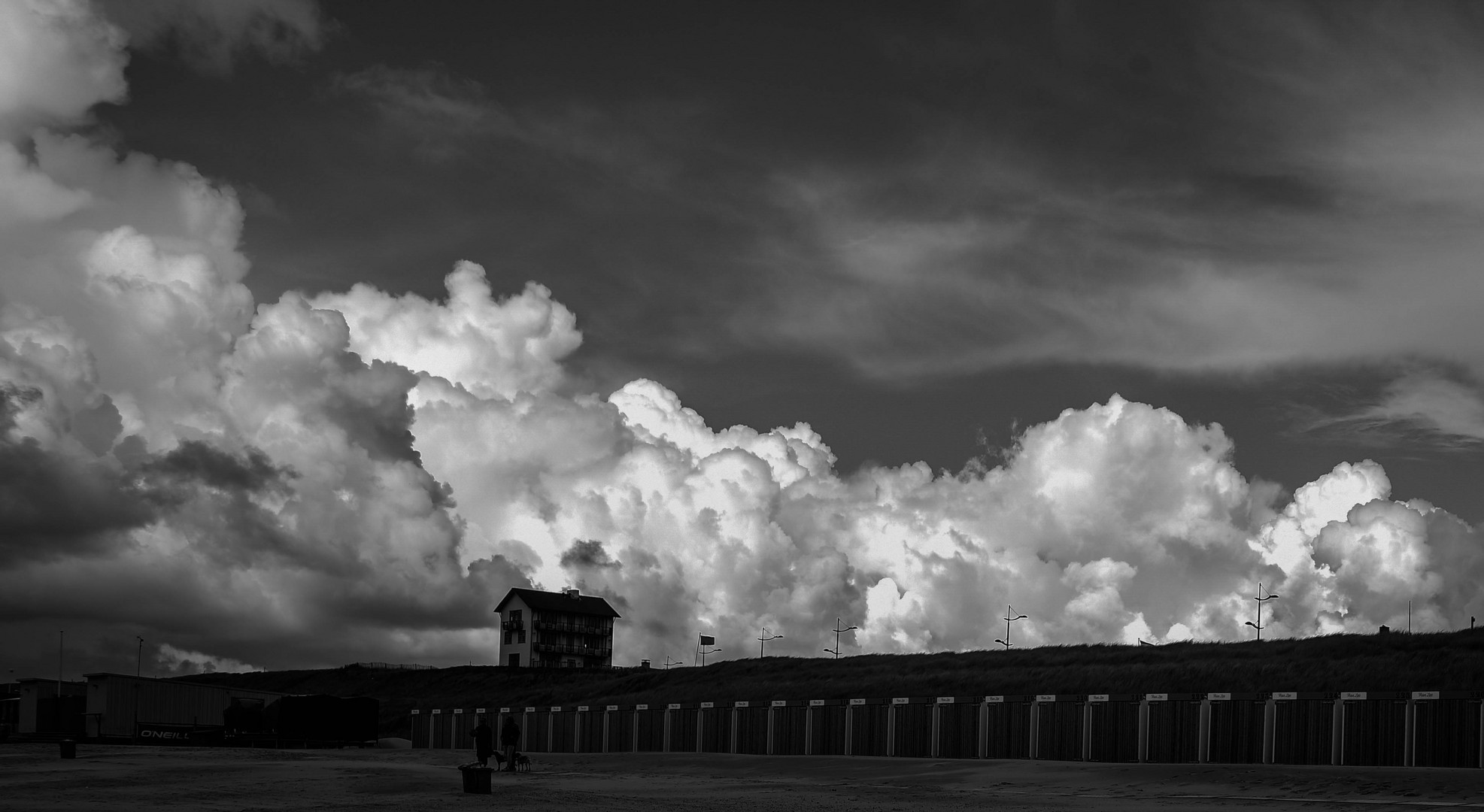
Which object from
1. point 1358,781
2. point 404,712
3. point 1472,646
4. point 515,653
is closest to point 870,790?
point 1358,781

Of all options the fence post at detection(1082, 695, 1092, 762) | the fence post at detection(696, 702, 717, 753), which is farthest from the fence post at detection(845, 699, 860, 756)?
the fence post at detection(1082, 695, 1092, 762)

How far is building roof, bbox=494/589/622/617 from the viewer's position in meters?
178

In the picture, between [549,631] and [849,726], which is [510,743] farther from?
[549,631]

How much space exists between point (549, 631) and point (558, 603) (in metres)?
3.89

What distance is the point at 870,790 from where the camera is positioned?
4047 centimetres

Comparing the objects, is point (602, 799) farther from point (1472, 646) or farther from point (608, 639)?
point (608, 639)

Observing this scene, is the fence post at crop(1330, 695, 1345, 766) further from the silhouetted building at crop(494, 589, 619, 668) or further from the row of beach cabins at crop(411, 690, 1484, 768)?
the silhouetted building at crop(494, 589, 619, 668)

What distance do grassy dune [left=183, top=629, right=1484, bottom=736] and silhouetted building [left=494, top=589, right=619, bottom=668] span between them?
31.5 ft

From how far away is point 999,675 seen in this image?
3359 inches

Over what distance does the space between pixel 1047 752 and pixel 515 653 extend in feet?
433

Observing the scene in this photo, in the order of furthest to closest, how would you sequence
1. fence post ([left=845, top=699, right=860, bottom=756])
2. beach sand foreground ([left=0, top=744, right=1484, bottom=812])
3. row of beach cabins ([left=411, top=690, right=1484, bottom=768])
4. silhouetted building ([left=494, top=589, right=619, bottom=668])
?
silhouetted building ([left=494, top=589, right=619, bottom=668]) → fence post ([left=845, top=699, right=860, bottom=756]) → row of beach cabins ([left=411, top=690, right=1484, bottom=768]) → beach sand foreground ([left=0, top=744, right=1484, bottom=812])

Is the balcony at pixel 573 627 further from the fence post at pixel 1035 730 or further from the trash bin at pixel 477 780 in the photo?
the trash bin at pixel 477 780

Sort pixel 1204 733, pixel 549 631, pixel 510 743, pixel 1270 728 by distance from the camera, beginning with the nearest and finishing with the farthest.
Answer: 1. pixel 1270 728
2. pixel 1204 733
3. pixel 510 743
4. pixel 549 631

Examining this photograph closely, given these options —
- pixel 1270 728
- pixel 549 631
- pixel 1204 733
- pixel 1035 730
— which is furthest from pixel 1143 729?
→ pixel 549 631
